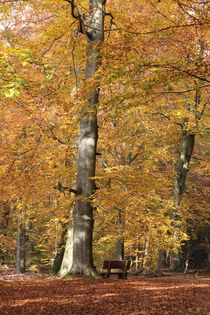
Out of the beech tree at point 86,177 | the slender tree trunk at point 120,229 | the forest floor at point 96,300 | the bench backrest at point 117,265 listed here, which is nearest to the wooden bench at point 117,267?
the bench backrest at point 117,265

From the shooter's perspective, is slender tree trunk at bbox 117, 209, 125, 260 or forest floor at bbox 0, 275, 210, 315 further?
slender tree trunk at bbox 117, 209, 125, 260

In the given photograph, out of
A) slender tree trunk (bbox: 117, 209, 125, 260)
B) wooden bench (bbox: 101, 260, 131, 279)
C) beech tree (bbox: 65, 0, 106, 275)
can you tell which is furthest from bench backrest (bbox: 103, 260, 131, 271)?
slender tree trunk (bbox: 117, 209, 125, 260)

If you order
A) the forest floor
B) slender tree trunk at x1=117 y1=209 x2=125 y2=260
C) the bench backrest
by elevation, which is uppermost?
slender tree trunk at x1=117 y1=209 x2=125 y2=260

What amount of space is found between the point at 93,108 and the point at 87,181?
3.65m

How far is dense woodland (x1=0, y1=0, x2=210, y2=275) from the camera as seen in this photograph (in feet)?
27.8

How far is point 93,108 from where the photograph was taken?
9203 mm

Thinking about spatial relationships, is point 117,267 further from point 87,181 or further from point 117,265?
point 87,181

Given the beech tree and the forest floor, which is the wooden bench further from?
the forest floor

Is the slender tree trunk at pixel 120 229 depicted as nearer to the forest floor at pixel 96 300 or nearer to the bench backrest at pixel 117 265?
the bench backrest at pixel 117 265

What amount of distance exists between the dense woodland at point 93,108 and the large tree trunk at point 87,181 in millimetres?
31

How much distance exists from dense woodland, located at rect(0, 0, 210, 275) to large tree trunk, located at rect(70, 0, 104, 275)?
0.10 ft

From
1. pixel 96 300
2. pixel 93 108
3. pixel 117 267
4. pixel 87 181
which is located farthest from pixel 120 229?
pixel 96 300

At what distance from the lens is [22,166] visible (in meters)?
13.9

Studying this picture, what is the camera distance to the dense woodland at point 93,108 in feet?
27.8
